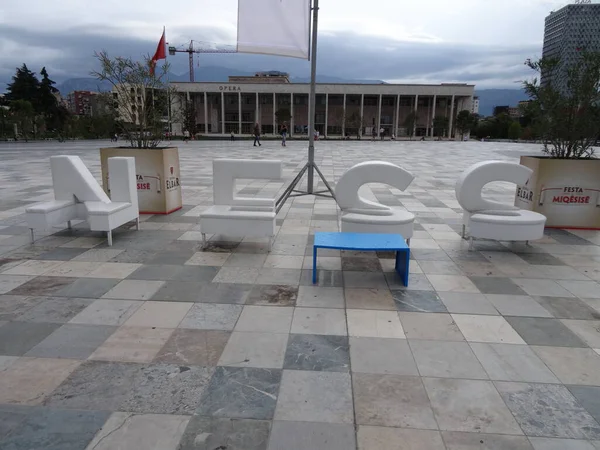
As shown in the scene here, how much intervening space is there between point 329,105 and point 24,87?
174 feet

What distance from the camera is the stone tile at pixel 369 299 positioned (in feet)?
16.3

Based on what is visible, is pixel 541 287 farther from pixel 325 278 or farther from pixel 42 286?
pixel 42 286

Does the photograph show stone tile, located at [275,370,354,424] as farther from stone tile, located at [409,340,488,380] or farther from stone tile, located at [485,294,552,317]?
stone tile, located at [485,294,552,317]

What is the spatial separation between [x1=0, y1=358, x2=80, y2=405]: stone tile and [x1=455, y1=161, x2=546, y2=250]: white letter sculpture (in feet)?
20.4

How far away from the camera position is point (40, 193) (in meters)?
12.4

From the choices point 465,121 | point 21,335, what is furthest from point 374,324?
point 465,121

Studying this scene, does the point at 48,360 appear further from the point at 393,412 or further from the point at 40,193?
the point at 40,193

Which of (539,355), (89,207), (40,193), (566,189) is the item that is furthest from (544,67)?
(40,193)

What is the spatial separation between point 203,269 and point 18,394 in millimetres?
3051

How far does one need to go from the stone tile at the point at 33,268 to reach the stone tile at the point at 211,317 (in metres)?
2.67

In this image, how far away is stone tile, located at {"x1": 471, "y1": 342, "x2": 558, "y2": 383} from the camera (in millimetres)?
3582

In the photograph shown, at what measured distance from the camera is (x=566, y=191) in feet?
28.9

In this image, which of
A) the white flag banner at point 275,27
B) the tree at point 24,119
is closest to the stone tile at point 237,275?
the white flag banner at point 275,27

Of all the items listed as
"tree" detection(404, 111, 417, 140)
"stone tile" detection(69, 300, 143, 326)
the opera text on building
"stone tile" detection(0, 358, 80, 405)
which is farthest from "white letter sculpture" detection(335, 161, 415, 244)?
"tree" detection(404, 111, 417, 140)
